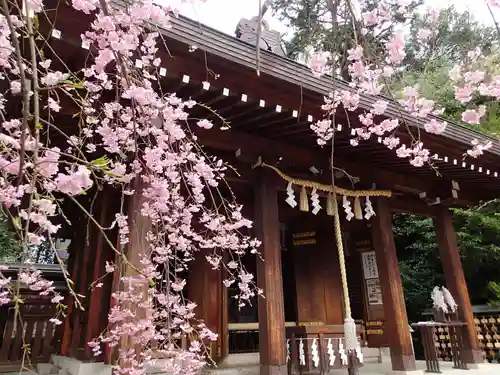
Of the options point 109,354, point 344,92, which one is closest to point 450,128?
point 344,92

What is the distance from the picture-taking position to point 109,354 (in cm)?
359

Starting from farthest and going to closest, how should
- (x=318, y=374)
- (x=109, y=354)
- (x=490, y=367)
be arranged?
(x=490, y=367) < (x=318, y=374) < (x=109, y=354)

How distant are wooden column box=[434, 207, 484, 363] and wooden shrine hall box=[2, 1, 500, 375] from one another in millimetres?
17

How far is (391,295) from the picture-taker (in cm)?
546

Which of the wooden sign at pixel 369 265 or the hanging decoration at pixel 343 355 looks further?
the wooden sign at pixel 369 265

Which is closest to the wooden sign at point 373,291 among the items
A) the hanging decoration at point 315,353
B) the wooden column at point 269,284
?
A: the hanging decoration at point 315,353

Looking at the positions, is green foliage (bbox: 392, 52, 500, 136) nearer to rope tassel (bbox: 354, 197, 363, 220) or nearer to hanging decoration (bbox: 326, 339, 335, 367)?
rope tassel (bbox: 354, 197, 363, 220)

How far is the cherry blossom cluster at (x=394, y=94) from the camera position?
11.0 feet

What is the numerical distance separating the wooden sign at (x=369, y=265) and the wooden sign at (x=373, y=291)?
0.10 m

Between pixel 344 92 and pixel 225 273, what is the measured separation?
3524 mm

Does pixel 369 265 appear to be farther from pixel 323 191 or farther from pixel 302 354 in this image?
pixel 302 354

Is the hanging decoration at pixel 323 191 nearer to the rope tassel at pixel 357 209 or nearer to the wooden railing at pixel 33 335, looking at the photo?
the rope tassel at pixel 357 209

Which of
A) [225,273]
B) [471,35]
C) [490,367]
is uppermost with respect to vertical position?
[471,35]

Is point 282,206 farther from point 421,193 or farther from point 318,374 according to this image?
point 318,374
